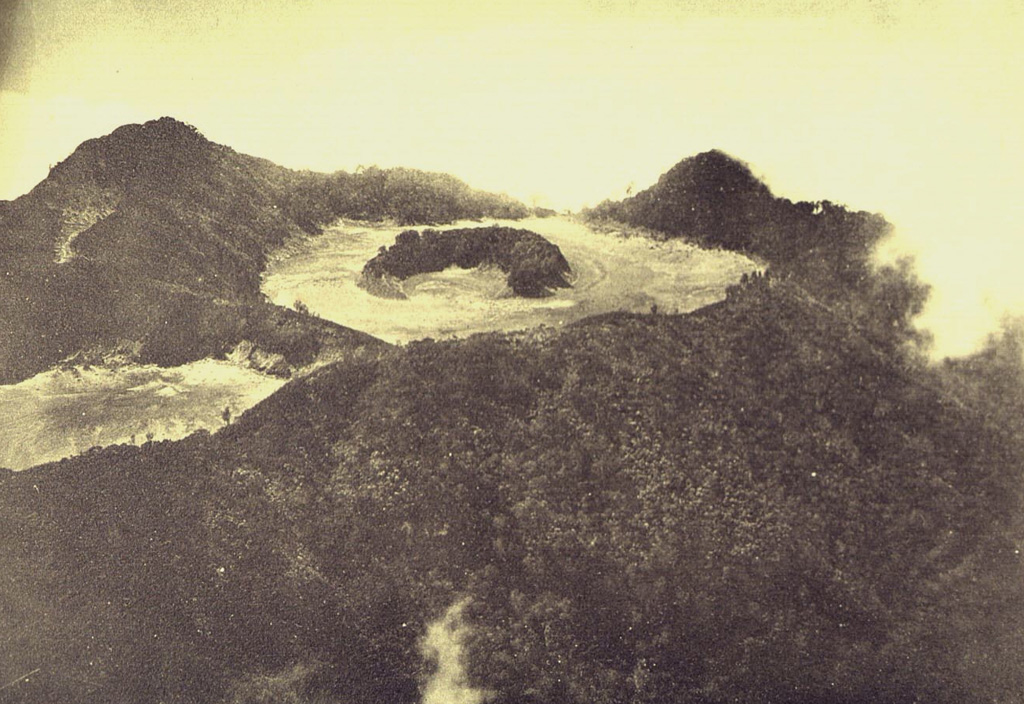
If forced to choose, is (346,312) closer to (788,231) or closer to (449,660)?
(449,660)

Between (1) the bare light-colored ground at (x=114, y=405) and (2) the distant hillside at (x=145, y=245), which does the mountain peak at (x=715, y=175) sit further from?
(1) the bare light-colored ground at (x=114, y=405)

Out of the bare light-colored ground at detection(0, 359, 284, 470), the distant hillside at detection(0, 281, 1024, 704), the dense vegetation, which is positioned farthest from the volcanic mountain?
the dense vegetation

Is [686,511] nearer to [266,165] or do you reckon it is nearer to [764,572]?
[764,572]

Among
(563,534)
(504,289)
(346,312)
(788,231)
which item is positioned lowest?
(563,534)

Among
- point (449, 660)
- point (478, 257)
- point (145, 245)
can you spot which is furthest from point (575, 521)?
point (145, 245)

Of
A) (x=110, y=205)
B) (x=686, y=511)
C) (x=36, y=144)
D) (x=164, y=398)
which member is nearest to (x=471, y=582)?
(x=686, y=511)

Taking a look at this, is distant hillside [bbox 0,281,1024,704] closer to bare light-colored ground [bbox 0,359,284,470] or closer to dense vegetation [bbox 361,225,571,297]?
bare light-colored ground [bbox 0,359,284,470]
